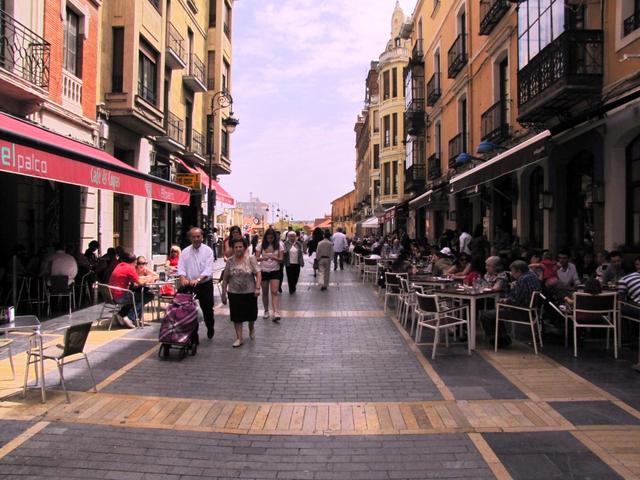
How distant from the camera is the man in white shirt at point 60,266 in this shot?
998 centimetres

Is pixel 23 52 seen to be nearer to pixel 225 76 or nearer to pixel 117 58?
pixel 117 58

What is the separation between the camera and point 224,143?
1134 inches

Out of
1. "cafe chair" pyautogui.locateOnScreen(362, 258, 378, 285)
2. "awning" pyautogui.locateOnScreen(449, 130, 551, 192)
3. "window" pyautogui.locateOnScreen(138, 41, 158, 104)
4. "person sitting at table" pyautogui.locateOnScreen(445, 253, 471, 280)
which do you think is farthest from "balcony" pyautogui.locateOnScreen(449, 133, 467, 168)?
"window" pyautogui.locateOnScreen(138, 41, 158, 104)

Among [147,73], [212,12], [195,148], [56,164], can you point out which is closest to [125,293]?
[56,164]

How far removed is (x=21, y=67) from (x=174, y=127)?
415 inches

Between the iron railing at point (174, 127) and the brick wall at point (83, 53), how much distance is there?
5398mm

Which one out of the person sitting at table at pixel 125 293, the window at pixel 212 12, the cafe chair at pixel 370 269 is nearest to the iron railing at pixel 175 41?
the window at pixel 212 12

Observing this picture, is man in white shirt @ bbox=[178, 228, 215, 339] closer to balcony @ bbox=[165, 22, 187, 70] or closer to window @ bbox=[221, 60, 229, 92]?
balcony @ bbox=[165, 22, 187, 70]

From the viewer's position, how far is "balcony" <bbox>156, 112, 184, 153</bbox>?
19.4 m

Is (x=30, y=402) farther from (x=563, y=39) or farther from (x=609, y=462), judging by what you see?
(x=563, y=39)

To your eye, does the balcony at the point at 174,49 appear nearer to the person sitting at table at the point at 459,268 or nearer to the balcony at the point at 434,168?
the balcony at the point at 434,168

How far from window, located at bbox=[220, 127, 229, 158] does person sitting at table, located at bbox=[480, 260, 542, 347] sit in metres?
22.1

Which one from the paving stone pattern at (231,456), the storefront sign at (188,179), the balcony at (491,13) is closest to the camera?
the paving stone pattern at (231,456)

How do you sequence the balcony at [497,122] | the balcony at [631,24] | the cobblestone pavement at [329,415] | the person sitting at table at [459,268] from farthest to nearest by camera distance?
the balcony at [497,122]
the person sitting at table at [459,268]
the balcony at [631,24]
the cobblestone pavement at [329,415]
